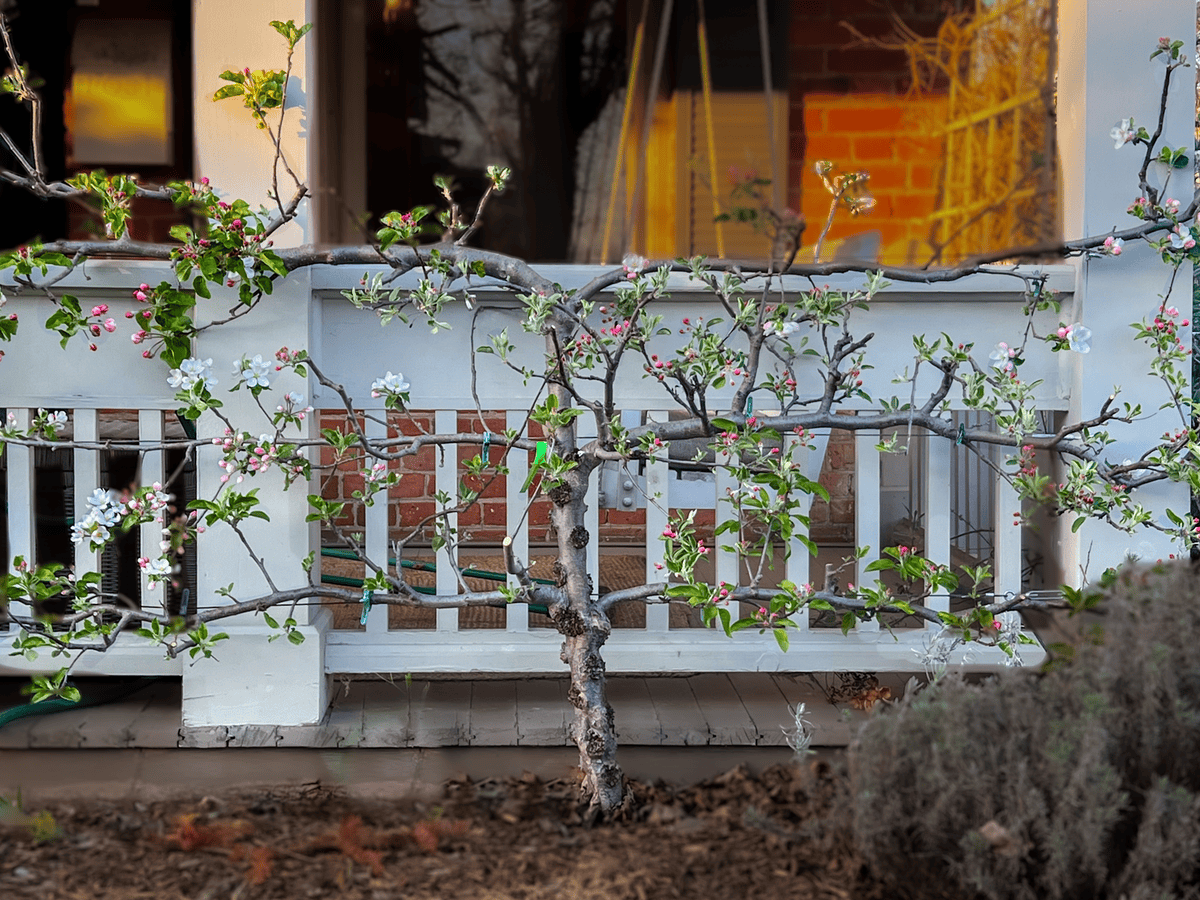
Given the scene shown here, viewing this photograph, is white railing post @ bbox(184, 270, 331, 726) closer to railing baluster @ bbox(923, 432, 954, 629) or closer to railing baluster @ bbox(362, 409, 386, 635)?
railing baluster @ bbox(362, 409, 386, 635)

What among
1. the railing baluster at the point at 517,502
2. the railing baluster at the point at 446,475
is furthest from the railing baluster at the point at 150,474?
the railing baluster at the point at 517,502

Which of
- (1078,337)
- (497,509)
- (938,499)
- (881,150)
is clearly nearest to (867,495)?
(938,499)

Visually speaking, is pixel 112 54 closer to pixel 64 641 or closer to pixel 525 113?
pixel 525 113

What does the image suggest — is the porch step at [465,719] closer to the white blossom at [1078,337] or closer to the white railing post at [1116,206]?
the white railing post at [1116,206]

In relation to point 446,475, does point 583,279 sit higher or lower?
higher

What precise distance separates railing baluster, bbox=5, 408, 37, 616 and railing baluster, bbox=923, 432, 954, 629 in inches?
85.1

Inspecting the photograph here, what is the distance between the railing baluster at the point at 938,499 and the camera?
2.81 meters

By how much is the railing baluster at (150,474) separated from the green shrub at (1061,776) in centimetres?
175

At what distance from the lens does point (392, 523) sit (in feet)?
16.6

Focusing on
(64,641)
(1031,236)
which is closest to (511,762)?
(64,641)

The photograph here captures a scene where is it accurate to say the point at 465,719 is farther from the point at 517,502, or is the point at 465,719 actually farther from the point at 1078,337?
the point at 1078,337

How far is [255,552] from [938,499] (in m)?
1.67

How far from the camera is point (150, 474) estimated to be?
2.77 m

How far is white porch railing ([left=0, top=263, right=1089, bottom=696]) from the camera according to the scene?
2.70 m
